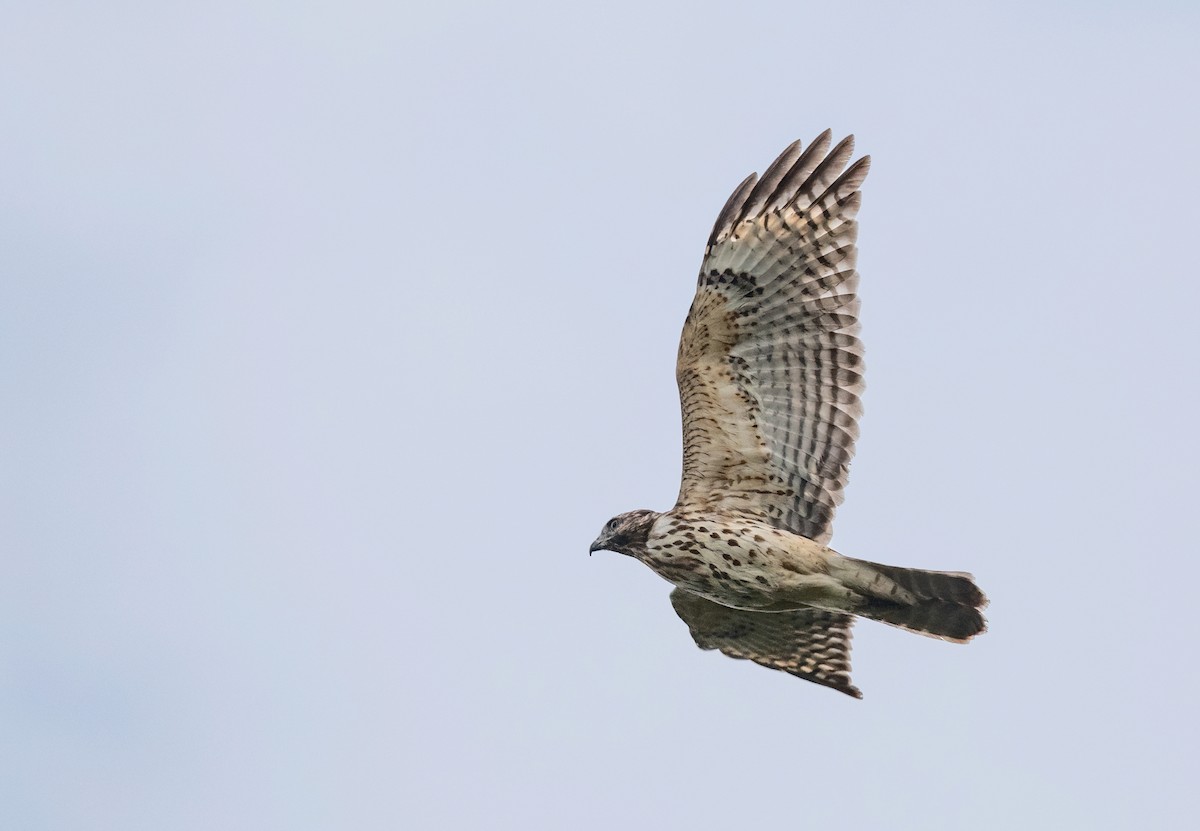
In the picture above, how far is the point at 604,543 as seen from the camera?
1312cm

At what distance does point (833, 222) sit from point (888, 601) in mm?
2451

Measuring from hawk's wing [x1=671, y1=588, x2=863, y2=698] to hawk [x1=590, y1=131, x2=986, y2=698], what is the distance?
1007mm

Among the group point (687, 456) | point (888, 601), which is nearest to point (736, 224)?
point (687, 456)

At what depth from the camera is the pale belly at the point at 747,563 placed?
41.0ft

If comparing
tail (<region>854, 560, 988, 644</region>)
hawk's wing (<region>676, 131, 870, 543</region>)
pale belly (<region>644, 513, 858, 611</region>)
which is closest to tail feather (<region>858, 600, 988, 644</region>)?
tail (<region>854, 560, 988, 644</region>)

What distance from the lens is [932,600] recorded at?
40.1 ft

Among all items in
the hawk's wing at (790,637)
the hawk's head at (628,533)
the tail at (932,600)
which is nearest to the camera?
the tail at (932,600)

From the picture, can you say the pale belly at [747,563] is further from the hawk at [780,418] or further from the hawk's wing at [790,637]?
the hawk's wing at [790,637]

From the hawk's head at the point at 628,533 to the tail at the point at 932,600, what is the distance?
4.79ft

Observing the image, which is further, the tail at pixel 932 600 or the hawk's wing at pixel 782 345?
the hawk's wing at pixel 782 345

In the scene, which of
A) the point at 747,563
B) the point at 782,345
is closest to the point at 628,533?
the point at 747,563

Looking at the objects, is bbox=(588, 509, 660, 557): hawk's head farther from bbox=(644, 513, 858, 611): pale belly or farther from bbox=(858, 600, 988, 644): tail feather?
bbox=(858, 600, 988, 644): tail feather

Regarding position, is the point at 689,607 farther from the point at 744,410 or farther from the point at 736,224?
the point at 736,224

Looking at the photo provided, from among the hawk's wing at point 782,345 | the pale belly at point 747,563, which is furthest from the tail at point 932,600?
the hawk's wing at point 782,345
